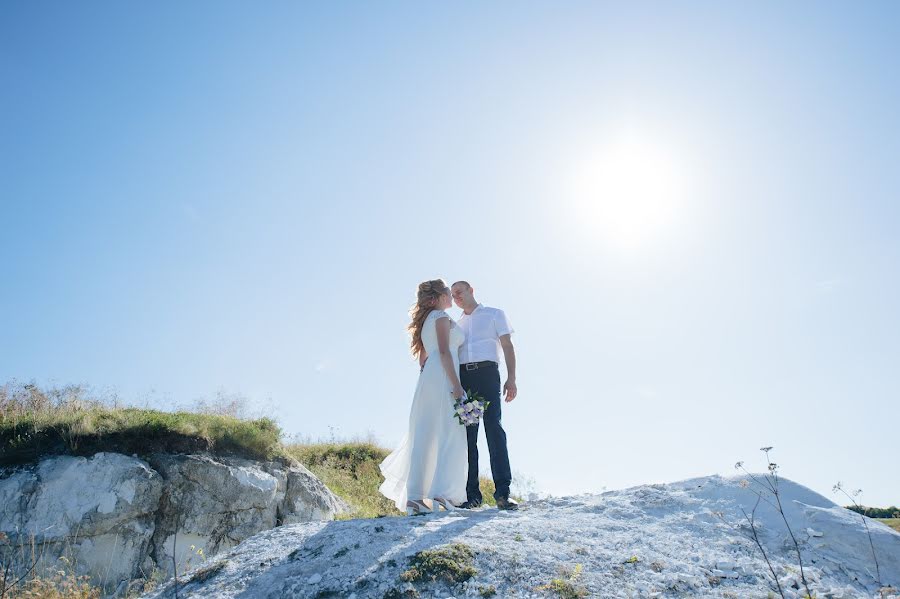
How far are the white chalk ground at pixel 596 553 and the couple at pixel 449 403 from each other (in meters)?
1.30

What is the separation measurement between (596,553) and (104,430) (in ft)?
28.8

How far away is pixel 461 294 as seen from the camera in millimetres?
8008

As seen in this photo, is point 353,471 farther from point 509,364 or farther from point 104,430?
point 509,364

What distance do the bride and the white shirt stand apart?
6.8 inches

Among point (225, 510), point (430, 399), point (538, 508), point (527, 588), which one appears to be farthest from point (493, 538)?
point (225, 510)

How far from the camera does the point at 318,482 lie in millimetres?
12109

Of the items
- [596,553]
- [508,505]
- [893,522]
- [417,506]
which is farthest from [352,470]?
[893,522]

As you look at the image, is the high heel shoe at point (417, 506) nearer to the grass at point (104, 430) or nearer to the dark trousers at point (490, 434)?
the dark trousers at point (490, 434)

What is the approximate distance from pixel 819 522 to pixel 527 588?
301 centimetres

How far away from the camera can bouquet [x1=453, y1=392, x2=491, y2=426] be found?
7176mm

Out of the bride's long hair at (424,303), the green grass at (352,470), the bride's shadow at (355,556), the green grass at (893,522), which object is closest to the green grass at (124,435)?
the green grass at (352,470)

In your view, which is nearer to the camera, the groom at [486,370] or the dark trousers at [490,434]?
the dark trousers at [490,434]

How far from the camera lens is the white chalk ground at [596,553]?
4133 mm

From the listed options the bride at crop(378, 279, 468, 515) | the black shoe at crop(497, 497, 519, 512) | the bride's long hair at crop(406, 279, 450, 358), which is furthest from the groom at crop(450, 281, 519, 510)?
the black shoe at crop(497, 497, 519, 512)
